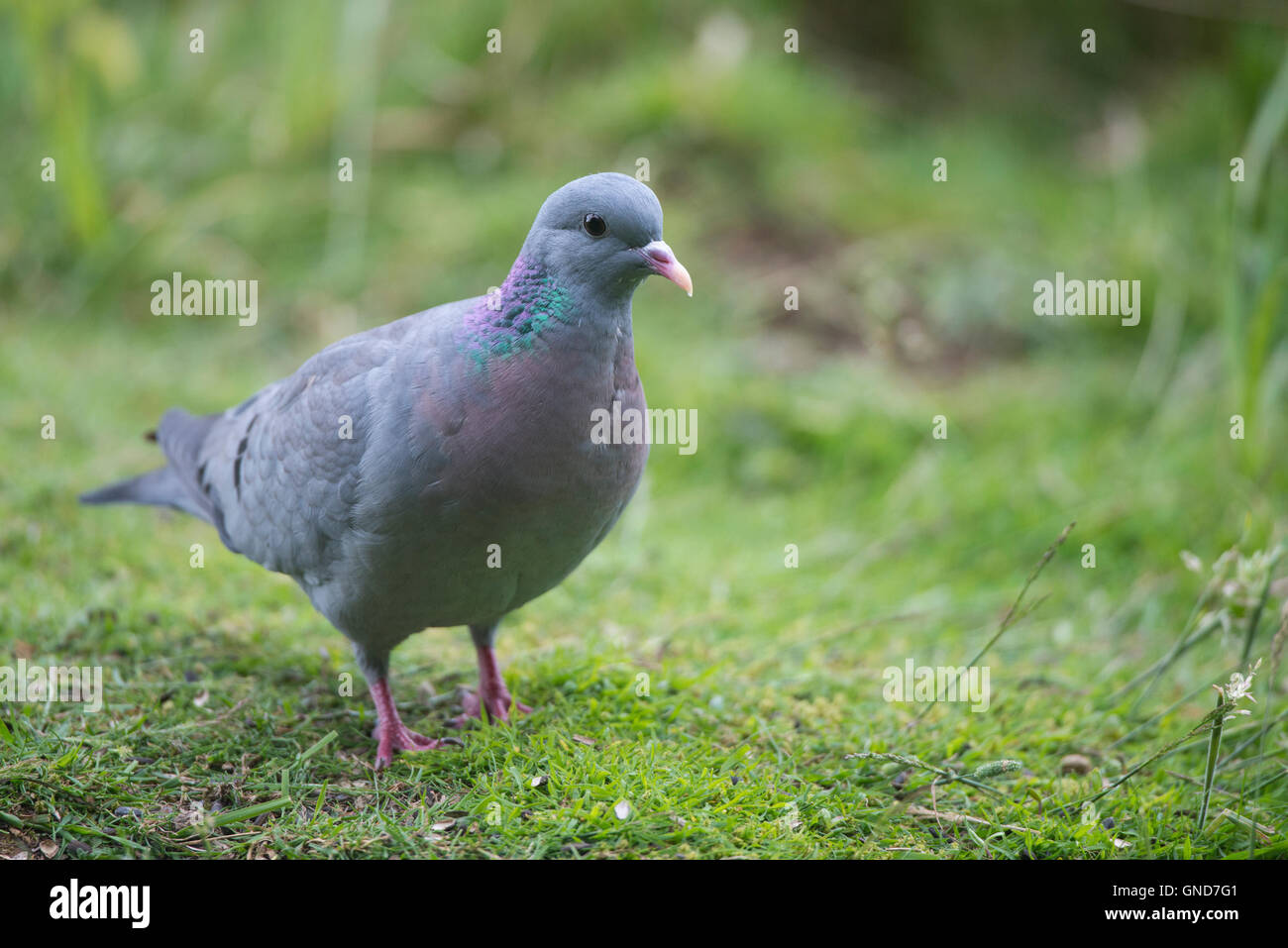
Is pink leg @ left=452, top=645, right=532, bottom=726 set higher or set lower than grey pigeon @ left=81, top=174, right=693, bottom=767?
lower

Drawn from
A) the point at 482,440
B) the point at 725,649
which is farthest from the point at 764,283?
the point at 482,440

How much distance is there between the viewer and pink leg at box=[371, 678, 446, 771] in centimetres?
351

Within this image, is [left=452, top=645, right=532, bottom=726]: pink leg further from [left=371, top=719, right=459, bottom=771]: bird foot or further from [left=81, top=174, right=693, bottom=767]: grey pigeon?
[left=81, top=174, right=693, bottom=767]: grey pigeon

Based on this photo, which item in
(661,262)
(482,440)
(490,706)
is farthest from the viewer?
(490,706)

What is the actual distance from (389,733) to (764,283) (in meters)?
4.63

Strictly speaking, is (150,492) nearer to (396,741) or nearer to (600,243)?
(396,741)

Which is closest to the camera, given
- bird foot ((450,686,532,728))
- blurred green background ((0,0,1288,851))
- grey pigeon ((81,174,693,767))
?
grey pigeon ((81,174,693,767))

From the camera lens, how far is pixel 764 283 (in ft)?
24.3

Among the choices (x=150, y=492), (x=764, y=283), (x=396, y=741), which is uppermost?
(x=764, y=283)

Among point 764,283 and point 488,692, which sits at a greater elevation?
point 764,283

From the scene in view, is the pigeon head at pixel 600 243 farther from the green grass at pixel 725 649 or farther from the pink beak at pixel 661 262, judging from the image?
the green grass at pixel 725 649

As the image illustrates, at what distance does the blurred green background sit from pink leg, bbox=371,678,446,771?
0.47m

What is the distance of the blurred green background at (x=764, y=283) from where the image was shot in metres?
4.73

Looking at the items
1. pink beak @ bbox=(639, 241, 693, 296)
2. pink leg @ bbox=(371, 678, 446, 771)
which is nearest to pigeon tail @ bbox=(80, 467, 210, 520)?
pink leg @ bbox=(371, 678, 446, 771)
